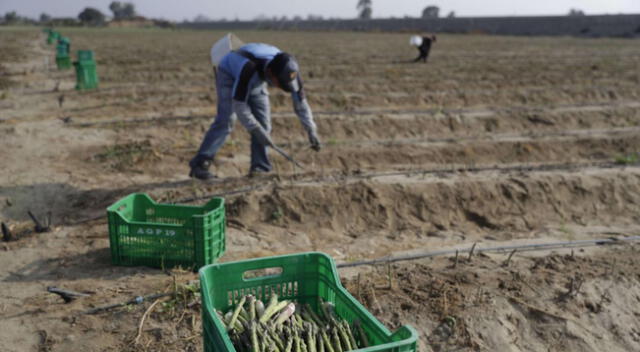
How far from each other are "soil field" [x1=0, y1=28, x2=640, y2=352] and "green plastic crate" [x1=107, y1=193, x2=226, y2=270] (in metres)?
0.11

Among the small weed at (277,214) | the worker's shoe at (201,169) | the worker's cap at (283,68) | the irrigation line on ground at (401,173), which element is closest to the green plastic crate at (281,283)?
the small weed at (277,214)

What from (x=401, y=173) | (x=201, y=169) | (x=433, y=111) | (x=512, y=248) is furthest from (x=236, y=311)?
(x=433, y=111)

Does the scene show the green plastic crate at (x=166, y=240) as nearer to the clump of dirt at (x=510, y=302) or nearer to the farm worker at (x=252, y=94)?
the clump of dirt at (x=510, y=302)

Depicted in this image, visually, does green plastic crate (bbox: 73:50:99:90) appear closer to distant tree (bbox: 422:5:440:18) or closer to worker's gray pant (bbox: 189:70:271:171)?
worker's gray pant (bbox: 189:70:271:171)

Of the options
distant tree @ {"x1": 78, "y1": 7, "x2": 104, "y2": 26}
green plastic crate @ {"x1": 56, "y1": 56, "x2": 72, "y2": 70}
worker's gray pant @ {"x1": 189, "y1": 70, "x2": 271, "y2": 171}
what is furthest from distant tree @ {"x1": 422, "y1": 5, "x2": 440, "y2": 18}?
worker's gray pant @ {"x1": 189, "y1": 70, "x2": 271, "y2": 171}

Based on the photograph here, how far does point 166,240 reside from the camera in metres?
3.82

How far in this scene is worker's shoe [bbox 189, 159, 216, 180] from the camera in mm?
5590

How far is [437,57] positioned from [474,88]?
8.80m

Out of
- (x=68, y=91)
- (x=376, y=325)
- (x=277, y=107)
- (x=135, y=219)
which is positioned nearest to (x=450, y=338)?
(x=376, y=325)

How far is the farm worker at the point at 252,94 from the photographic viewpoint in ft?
15.6

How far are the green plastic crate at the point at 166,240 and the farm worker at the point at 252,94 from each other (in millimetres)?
1209

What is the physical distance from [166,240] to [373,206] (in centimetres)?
232

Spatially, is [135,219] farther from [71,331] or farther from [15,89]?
[15,89]

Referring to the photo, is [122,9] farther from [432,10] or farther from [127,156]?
[127,156]
